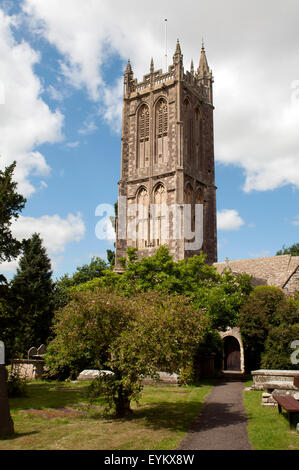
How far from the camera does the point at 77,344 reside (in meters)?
10.7

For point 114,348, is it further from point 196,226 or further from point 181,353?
point 196,226

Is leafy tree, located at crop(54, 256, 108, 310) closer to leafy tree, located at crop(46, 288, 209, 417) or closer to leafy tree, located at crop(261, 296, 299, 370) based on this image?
leafy tree, located at crop(261, 296, 299, 370)

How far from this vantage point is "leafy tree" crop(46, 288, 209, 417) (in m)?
9.76

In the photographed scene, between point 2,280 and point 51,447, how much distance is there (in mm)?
10569

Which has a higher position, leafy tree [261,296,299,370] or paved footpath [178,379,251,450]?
leafy tree [261,296,299,370]

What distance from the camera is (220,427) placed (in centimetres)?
992

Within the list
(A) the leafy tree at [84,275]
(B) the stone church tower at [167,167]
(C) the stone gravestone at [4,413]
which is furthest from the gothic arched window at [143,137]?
(C) the stone gravestone at [4,413]

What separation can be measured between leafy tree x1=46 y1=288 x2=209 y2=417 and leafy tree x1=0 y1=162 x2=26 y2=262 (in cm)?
764

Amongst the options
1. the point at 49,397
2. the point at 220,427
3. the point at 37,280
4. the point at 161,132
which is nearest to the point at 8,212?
the point at 49,397

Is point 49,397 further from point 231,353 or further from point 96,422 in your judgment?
point 231,353

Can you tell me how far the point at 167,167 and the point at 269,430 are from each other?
98.0ft

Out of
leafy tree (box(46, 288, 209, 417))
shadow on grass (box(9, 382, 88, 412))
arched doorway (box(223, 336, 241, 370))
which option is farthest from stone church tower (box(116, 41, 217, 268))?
leafy tree (box(46, 288, 209, 417))

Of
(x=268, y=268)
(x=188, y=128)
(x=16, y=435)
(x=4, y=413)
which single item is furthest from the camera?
(x=188, y=128)
